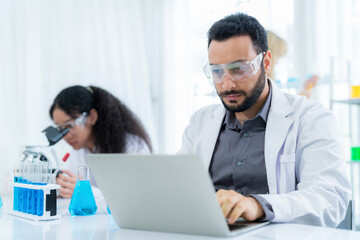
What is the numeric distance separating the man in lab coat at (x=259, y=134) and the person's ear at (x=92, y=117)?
1067 mm

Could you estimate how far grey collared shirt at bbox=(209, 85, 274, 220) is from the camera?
68.6 inches

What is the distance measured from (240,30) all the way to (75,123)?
1390 mm

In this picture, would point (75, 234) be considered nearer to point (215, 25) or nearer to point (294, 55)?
point (215, 25)

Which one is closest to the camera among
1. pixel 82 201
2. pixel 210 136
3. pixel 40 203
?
pixel 40 203

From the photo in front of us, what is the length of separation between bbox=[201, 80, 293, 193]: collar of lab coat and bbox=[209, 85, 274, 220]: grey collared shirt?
0.03 metres

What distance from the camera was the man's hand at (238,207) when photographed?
3.67ft

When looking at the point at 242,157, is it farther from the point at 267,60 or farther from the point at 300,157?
the point at 267,60

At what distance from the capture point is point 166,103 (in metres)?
4.39

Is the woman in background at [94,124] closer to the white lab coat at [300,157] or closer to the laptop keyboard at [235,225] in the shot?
the white lab coat at [300,157]

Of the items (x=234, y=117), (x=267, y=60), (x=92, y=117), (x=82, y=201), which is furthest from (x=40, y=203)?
(x=92, y=117)

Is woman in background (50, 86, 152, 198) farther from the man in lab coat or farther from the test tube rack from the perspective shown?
the test tube rack

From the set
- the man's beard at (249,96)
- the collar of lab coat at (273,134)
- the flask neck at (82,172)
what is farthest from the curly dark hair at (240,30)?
the flask neck at (82,172)

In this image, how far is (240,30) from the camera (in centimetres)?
177

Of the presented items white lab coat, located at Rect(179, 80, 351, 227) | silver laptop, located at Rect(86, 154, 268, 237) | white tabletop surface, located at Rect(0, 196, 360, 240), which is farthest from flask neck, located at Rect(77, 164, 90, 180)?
white lab coat, located at Rect(179, 80, 351, 227)
